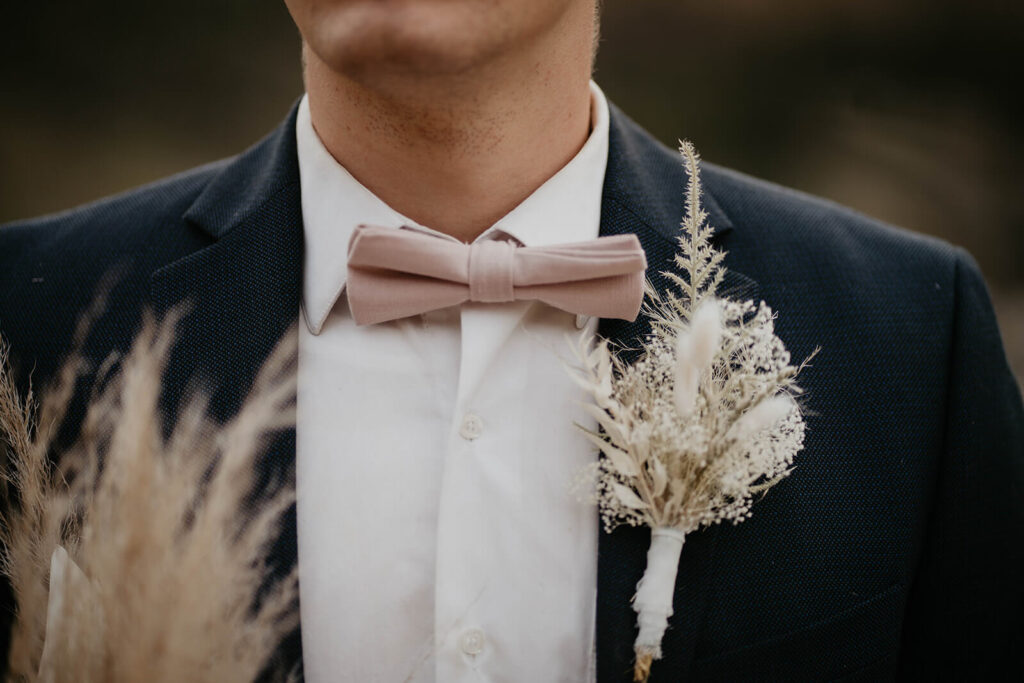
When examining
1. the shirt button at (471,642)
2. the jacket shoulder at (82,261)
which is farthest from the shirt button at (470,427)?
the jacket shoulder at (82,261)

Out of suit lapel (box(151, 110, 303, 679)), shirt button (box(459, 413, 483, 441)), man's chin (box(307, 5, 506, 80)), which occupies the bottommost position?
shirt button (box(459, 413, 483, 441))

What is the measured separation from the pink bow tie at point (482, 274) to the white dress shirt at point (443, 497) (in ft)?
0.27

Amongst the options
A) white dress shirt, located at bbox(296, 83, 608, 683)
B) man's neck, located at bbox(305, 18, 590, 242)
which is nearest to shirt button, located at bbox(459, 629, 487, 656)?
white dress shirt, located at bbox(296, 83, 608, 683)

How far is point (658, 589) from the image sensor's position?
1.24m

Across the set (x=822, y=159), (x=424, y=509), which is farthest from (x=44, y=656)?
(x=822, y=159)

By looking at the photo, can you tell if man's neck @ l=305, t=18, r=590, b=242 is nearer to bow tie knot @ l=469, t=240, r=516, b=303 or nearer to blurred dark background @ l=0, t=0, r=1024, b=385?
bow tie knot @ l=469, t=240, r=516, b=303

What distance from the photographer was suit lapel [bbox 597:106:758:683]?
1.34 metres

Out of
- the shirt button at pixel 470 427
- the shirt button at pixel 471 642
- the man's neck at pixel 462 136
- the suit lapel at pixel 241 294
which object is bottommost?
the shirt button at pixel 471 642

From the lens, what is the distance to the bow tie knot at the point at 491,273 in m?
1.39

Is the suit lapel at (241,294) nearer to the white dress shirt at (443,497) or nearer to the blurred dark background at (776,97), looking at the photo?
the white dress shirt at (443,497)

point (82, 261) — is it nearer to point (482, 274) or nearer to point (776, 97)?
→ point (482, 274)

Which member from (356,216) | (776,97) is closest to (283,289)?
(356,216)

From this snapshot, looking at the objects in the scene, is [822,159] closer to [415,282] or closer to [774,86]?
[774,86]

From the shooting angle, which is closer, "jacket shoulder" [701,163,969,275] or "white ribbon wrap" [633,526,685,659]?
"white ribbon wrap" [633,526,685,659]
